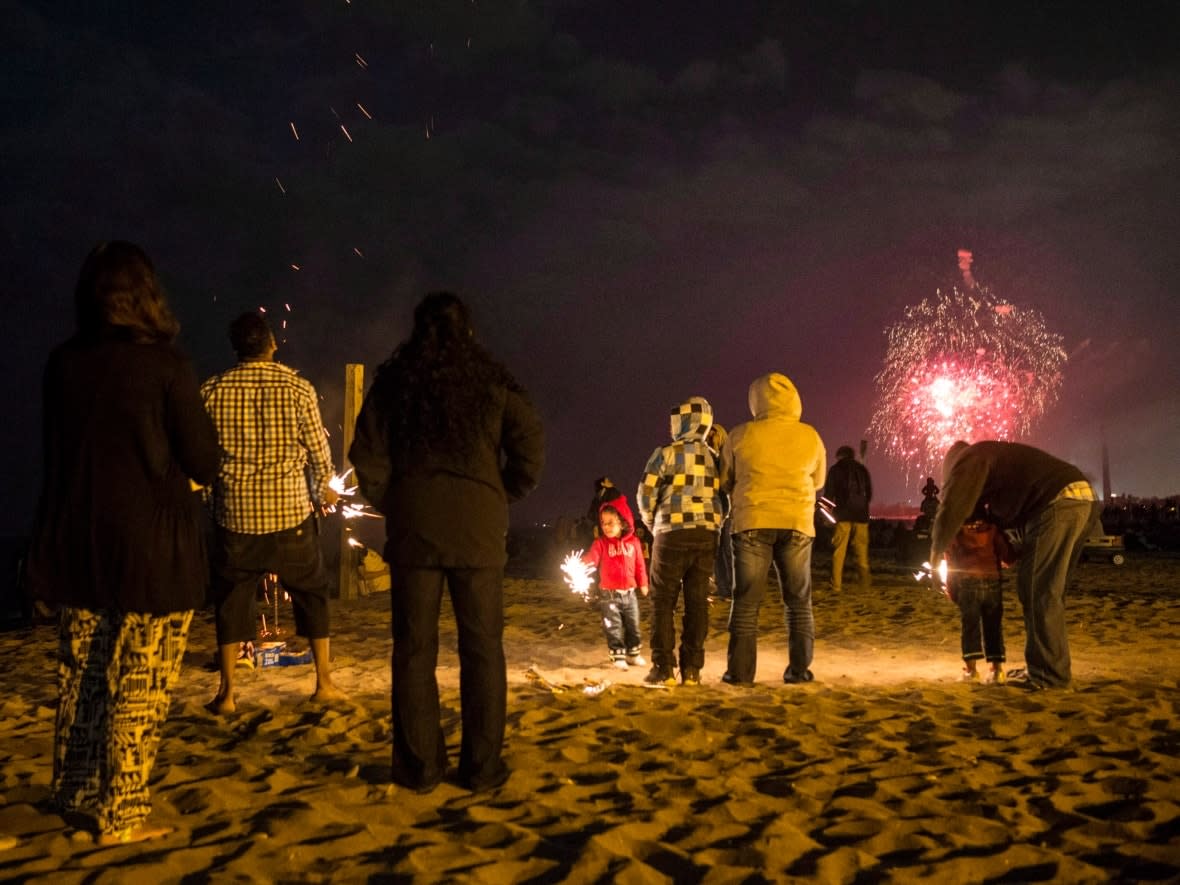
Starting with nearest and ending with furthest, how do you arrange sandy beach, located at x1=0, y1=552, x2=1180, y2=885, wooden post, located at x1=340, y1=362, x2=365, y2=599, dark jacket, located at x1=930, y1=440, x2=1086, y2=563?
1. sandy beach, located at x1=0, y1=552, x2=1180, y2=885
2. dark jacket, located at x1=930, y1=440, x2=1086, y2=563
3. wooden post, located at x1=340, y1=362, x2=365, y2=599

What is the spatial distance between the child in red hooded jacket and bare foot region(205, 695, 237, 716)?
278 centimetres

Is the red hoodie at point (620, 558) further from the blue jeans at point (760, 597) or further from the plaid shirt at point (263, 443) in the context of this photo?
the plaid shirt at point (263, 443)

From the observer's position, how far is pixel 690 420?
605 centimetres

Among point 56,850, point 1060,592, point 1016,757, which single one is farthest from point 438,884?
point 1060,592

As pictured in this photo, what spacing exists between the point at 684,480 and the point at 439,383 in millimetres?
2703

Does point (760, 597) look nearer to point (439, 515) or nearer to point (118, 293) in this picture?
point (439, 515)

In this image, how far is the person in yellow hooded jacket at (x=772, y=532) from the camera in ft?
19.1

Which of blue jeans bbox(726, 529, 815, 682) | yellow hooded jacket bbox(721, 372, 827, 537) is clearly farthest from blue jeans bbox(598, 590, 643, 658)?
yellow hooded jacket bbox(721, 372, 827, 537)

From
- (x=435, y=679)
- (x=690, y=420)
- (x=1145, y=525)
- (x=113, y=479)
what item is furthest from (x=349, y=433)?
(x=1145, y=525)

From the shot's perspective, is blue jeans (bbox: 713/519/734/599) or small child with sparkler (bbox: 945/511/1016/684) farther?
blue jeans (bbox: 713/519/734/599)

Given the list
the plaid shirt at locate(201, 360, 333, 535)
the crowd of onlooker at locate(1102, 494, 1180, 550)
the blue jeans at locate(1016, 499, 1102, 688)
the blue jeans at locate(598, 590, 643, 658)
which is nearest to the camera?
the plaid shirt at locate(201, 360, 333, 535)

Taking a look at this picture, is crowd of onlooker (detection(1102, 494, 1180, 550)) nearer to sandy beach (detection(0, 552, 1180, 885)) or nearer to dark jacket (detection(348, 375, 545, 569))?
sandy beach (detection(0, 552, 1180, 885))

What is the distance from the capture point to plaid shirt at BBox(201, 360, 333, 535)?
4.71 metres

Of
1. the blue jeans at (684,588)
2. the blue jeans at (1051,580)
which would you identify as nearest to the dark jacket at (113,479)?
the blue jeans at (684,588)
